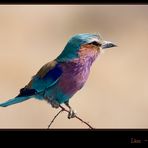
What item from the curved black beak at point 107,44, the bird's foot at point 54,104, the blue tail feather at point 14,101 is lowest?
the bird's foot at point 54,104

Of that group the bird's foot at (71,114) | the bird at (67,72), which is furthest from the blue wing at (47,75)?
the bird's foot at (71,114)

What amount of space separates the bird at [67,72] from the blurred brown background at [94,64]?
25 millimetres

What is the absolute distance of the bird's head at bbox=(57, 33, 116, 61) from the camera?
3248 millimetres

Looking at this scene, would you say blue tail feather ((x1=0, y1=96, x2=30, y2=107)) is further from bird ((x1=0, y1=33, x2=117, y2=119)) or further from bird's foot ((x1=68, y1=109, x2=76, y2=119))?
bird's foot ((x1=68, y1=109, x2=76, y2=119))

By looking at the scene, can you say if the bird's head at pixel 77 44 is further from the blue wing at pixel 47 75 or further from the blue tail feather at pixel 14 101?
the blue tail feather at pixel 14 101

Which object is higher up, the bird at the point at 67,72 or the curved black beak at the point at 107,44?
the curved black beak at the point at 107,44

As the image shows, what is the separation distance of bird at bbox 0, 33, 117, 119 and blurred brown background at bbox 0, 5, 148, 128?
0.08ft

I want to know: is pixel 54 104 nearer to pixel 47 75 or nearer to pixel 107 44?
pixel 47 75

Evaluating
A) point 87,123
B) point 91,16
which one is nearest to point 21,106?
point 87,123

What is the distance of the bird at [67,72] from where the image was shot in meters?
3.25

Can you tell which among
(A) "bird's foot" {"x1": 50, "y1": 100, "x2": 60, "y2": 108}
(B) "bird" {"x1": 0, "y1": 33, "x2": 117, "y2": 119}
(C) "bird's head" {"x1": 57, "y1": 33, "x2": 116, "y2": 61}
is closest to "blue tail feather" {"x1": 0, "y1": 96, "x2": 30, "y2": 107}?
(B) "bird" {"x1": 0, "y1": 33, "x2": 117, "y2": 119}

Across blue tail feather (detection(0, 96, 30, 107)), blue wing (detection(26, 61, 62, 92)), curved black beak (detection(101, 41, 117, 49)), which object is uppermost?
curved black beak (detection(101, 41, 117, 49))

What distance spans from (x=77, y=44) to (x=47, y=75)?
0.20 meters

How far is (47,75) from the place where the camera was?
3.25 m
